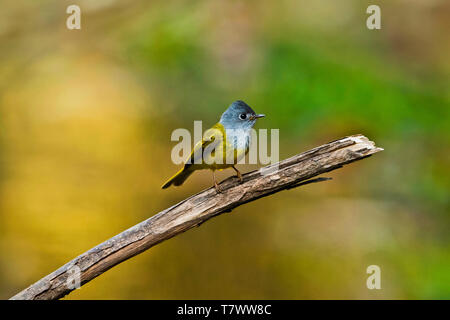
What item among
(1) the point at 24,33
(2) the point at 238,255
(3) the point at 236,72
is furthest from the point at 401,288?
(1) the point at 24,33

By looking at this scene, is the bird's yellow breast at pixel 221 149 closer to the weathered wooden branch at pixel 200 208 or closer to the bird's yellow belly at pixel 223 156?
the bird's yellow belly at pixel 223 156

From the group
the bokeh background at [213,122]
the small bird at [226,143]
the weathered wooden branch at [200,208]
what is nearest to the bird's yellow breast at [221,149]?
the small bird at [226,143]

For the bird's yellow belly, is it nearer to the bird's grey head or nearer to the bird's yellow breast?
the bird's yellow breast

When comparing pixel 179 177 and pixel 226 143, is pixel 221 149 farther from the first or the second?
pixel 179 177

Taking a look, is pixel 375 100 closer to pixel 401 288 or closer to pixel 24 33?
pixel 401 288

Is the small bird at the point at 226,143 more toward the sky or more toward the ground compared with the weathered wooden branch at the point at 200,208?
more toward the sky

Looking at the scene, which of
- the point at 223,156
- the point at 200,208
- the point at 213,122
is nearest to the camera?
the point at 200,208

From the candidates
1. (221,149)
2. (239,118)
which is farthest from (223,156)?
(239,118)
